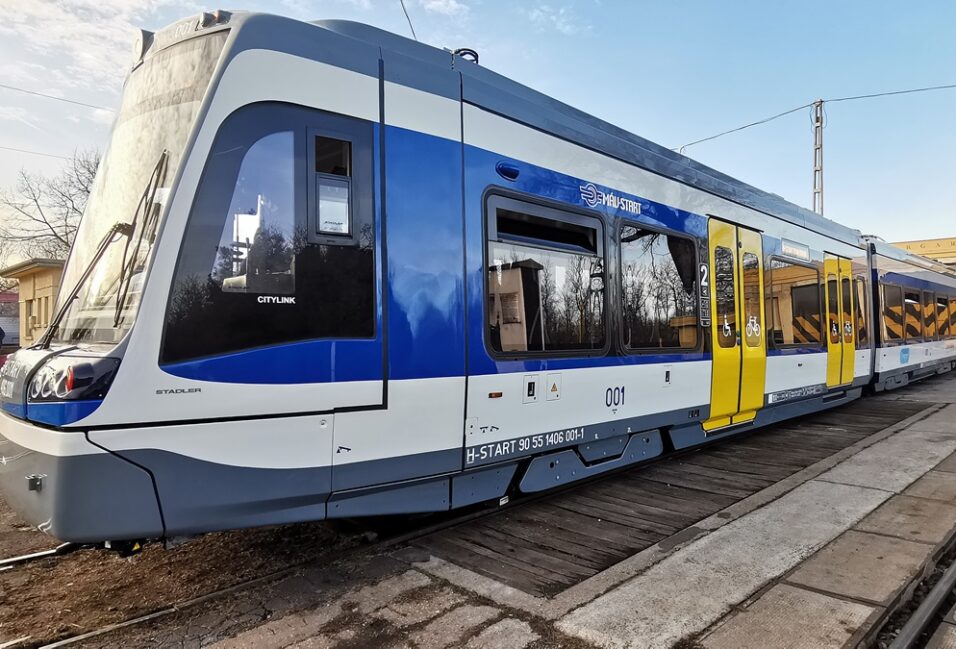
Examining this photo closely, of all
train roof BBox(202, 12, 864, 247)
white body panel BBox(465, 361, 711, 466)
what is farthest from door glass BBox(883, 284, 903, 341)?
white body panel BBox(465, 361, 711, 466)

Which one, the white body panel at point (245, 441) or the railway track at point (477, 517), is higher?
the white body panel at point (245, 441)

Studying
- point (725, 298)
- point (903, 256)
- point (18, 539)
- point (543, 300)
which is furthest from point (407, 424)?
point (903, 256)

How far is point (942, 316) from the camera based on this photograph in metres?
15.8

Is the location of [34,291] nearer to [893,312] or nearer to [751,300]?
[751,300]

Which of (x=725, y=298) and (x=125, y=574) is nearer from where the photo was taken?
(x=125, y=574)

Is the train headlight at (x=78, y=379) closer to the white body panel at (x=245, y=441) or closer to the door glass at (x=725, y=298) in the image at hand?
the white body panel at (x=245, y=441)

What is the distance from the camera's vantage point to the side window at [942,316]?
15.5m

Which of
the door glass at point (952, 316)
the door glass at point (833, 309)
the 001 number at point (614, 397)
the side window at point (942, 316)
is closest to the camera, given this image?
the 001 number at point (614, 397)

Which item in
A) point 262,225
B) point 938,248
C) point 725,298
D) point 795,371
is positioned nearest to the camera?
point 262,225

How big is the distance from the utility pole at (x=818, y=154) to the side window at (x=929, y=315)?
839 cm

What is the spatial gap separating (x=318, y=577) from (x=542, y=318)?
2.39 metres

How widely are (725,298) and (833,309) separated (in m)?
4.02

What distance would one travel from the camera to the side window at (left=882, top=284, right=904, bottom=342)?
39.0 feet

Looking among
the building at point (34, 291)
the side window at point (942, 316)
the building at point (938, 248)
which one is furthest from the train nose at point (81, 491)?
the building at point (938, 248)
